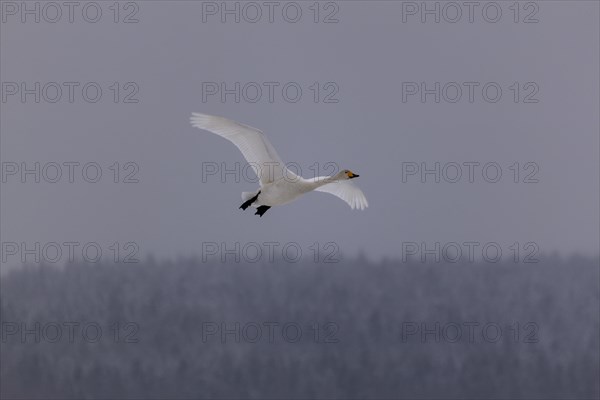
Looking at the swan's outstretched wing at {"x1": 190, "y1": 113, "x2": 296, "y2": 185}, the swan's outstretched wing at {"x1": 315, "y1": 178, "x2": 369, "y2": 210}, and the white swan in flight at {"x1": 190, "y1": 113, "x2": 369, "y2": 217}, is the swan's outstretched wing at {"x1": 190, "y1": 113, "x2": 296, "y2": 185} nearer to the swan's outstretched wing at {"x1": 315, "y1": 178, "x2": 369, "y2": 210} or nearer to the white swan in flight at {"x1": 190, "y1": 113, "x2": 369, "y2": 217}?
the white swan in flight at {"x1": 190, "y1": 113, "x2": 369, "y2": 217}

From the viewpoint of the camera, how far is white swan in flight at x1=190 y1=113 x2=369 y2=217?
29.9ft

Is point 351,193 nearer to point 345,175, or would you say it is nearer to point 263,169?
point 345,175

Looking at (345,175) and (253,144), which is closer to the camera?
(253,144)

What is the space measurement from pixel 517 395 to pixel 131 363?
6.41m

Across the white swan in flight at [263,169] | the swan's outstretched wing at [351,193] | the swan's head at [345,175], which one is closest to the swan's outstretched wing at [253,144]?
the white swan in flight at [263,169]

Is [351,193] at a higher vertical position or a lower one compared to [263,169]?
lower

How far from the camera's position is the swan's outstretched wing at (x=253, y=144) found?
29.8 feet

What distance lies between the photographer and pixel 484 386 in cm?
1568

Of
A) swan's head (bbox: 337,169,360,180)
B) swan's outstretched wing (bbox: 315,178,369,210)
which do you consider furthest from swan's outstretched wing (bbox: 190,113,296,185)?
swan's outstretched wing (bbox: 315,178,369,210)

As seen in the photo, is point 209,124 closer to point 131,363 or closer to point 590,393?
point 131,363

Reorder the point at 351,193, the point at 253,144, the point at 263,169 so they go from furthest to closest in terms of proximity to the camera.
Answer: the point at 351,193 → the point at 263,169 → the point at 253,144

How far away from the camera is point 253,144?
930 cm

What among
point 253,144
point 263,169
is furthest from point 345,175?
point 253,144

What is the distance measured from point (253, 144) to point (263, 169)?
0.28 metres
